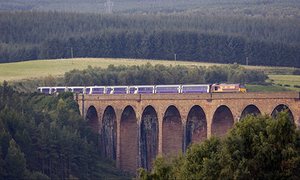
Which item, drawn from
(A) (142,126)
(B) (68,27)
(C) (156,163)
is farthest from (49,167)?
(B) (68,27)

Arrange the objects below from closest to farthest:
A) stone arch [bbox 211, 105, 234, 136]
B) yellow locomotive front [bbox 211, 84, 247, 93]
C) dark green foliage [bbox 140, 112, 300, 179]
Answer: dark green foliage [bbox 140, 112, 300, 179], stone arch [bbox 211, 105, 234, 136], yellow locomotive front [bbox 211, 84, 247, 93]

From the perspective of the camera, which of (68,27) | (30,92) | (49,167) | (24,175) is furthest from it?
(68,27)

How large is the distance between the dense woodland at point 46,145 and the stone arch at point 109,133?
1582 mm

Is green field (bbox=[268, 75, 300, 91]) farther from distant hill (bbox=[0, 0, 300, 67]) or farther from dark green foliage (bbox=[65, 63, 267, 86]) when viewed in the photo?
distant hill (bbox=[0, 0, 300, 67])

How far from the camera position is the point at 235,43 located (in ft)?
529

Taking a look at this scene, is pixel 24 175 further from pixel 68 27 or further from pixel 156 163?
pixel 68 27

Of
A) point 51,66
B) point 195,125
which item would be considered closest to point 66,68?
point 51,66

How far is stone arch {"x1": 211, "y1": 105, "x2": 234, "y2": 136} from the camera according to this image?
97.9 meters

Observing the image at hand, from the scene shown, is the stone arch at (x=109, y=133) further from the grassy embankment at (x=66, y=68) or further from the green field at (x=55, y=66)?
the green field at (x=55, y=66)

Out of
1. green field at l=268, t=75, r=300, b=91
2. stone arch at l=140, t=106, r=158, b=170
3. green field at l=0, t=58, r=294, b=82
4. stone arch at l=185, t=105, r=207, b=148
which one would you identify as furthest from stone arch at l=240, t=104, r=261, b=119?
green field at l=0, t=58, r=294, b=82

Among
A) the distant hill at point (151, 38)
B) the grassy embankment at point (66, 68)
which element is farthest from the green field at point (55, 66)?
the distant hill at point (151, 38)

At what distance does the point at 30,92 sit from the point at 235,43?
4619 centimetres

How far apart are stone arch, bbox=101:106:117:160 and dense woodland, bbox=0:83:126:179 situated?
1.58 metres

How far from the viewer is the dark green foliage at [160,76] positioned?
127562 millimetres
